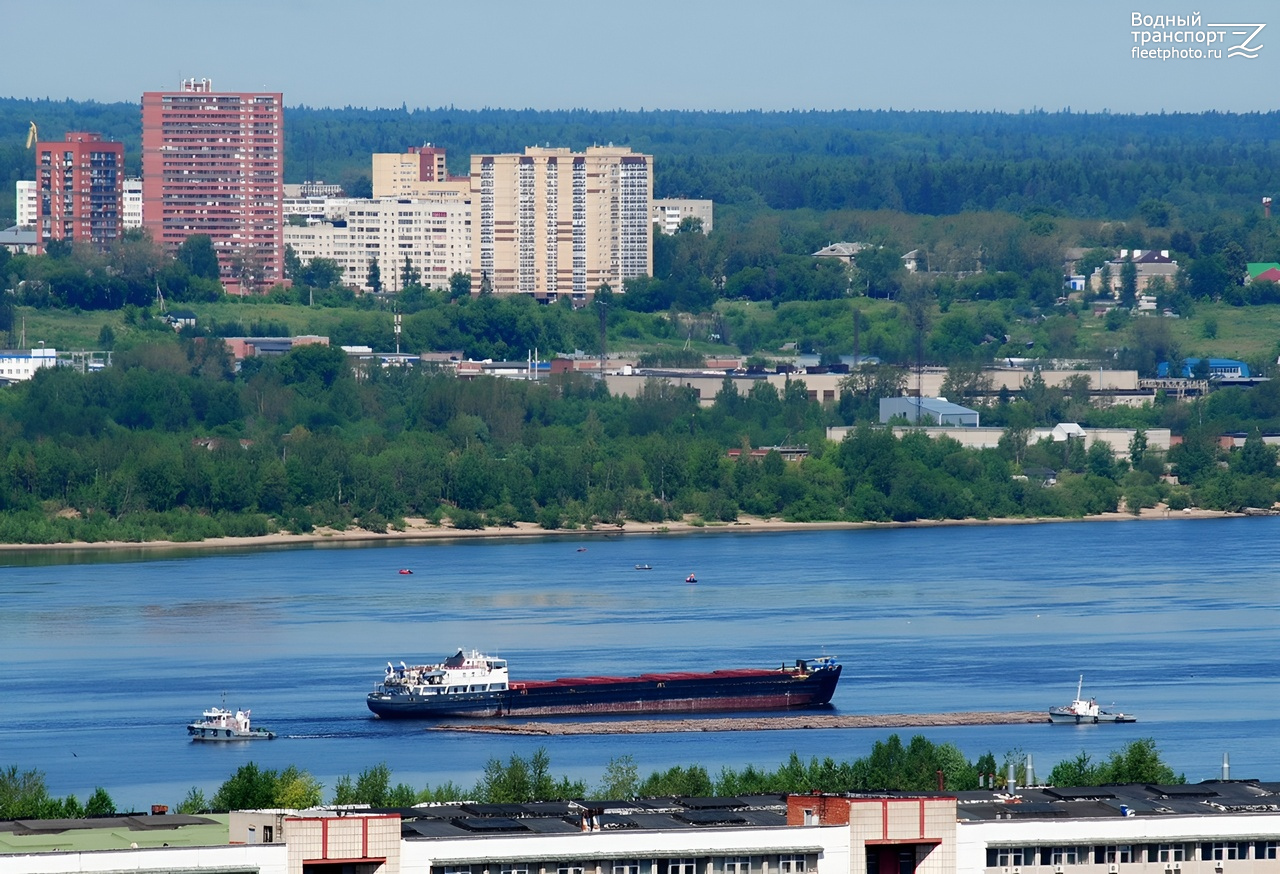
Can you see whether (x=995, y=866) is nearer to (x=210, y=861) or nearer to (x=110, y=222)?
(x=210, y=861)

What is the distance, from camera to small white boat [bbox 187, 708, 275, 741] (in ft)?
115

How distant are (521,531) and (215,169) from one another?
4899cm

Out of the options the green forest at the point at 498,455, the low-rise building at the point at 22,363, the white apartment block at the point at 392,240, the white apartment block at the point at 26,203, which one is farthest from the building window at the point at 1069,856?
the white apartment block at the point at 26,203

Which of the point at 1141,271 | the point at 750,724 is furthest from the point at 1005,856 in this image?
the point at 1141,271

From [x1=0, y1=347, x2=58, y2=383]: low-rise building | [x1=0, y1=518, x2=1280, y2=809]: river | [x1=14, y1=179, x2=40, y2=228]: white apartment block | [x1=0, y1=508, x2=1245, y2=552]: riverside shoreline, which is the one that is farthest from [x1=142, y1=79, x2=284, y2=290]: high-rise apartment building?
[x1=0, y1=518, x2=1280, y2=809]: river

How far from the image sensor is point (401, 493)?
70.9 m

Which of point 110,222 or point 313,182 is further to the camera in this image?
point 313,182

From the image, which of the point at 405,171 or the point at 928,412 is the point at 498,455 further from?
the point at 405,171

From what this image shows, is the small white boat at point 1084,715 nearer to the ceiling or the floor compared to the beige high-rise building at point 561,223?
nearer to the floor

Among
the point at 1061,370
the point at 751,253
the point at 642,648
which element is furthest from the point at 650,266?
the point at 642,648

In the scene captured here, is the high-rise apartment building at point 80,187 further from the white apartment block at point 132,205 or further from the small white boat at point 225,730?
the small white boat at point 225,730

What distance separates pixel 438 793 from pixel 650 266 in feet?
294

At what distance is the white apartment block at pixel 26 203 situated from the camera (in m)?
121

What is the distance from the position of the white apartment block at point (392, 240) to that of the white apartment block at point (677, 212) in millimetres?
12516
